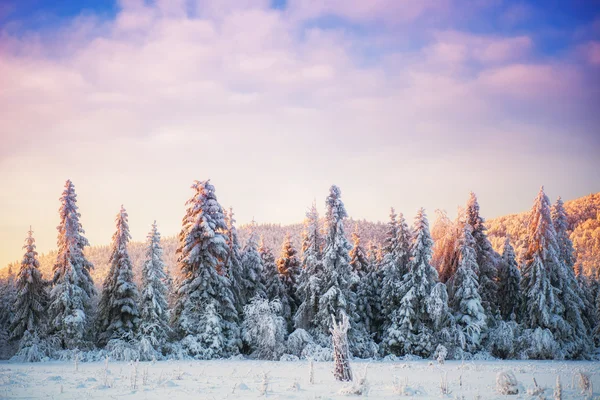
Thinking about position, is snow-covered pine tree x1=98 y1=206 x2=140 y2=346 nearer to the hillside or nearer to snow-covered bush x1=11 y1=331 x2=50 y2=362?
snow-covered bush x1=11 y1=331 x2=50 y2=362

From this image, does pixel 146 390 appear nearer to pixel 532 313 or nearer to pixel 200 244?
pixel 200 244

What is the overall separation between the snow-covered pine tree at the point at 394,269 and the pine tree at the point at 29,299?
2789 cm

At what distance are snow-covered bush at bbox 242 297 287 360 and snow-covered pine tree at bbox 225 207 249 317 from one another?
3595mm

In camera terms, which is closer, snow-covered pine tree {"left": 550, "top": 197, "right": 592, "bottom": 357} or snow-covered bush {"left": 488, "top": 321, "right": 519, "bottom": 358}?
snow-covered bush {"left": 488, "top": 321, "right": 519, "bottom": 358}

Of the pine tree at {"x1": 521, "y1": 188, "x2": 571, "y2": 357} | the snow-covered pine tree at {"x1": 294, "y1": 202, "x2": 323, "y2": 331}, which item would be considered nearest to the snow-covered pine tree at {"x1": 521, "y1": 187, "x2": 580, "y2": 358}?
the pine tree at {"x1": 521, "y1": 188, "x2": 571, "y2": 357}

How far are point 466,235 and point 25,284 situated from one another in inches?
1431

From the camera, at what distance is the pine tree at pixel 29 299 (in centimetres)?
3519

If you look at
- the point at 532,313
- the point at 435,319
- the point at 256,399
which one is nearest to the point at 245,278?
the point at 435,319

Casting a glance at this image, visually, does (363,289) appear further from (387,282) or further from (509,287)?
(509,287)

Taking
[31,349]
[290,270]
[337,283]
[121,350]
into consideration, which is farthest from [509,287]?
[31,349]

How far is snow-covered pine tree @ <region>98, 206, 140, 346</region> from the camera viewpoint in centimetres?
3606

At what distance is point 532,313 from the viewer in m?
39.9

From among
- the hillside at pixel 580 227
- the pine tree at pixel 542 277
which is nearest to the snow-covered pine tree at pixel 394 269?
the pine tree at pixel 542 277

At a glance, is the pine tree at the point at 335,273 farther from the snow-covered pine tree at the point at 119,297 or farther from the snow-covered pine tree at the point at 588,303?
the snow-covered pine tree at the point at 588,303
